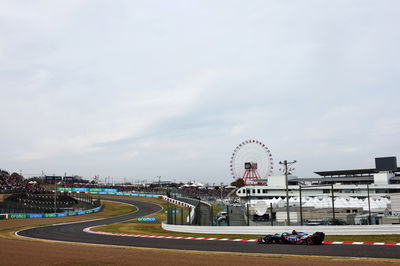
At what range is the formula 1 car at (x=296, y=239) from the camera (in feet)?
73.3

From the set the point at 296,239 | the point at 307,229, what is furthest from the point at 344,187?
the point at 296,239

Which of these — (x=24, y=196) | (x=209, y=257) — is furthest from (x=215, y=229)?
(x=24, y=196)

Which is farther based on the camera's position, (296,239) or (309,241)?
(296,239)

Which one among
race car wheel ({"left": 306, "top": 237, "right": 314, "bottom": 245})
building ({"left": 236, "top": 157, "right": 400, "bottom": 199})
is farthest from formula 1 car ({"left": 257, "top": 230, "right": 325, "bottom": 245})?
building ({"left": 236, "top": 157, "right": 400, "bottom": 199})

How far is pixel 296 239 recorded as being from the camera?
22891 millimetres

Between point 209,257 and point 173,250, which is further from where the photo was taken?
point 173,250

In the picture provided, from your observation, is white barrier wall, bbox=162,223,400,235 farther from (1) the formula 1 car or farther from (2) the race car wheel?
(2) the race car wheel

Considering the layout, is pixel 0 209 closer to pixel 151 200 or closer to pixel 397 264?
pixel 151 200

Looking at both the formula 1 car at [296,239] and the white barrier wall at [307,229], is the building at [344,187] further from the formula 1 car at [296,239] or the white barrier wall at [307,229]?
the formula 1 car at [296,239]

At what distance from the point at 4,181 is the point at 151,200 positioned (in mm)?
49370

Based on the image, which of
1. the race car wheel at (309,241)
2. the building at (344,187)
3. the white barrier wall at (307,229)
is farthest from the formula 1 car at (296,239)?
the building at (344,187)

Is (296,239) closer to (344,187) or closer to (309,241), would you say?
(309,241)

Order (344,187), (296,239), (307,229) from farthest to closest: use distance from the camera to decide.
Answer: (344,187) → (307,229) → (296,239)

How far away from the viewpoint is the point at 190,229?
32.3 metres
